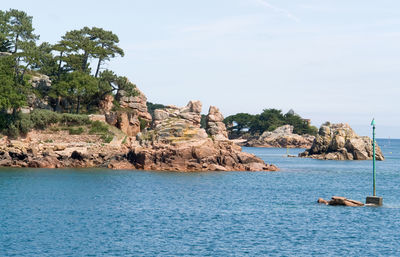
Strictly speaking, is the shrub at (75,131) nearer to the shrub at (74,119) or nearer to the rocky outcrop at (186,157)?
the shrub at (74,119)

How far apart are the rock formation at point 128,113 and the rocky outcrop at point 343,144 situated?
5344cm

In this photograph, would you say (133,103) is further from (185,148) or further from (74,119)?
(185,148)

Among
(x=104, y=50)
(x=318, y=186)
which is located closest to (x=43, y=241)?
(x=318, y=186)

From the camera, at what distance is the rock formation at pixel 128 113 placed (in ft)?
354

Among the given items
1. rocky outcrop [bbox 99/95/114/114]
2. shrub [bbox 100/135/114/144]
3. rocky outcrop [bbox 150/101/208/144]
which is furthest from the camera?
rocky outcrop [bbox 99/95/114/114]

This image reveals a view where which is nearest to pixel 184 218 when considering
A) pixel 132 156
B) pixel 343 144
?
pixel 132 156

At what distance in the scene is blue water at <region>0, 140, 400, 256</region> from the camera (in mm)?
36438

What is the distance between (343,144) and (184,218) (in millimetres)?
103476

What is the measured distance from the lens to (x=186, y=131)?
93875mm

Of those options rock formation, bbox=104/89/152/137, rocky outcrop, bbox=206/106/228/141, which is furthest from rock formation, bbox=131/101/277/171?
rock formation, bbox=104/89/152/137

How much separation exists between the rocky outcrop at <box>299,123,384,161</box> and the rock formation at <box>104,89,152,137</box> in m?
53.4

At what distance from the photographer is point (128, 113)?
10962cm

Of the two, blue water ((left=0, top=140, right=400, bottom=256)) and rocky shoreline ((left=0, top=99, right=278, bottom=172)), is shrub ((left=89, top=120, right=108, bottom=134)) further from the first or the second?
blue water ((left=0, top=140, right=400, bottom=256))

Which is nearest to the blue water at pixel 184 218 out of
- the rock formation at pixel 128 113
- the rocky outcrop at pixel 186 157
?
the rocky outcrop at pixel 186 157
